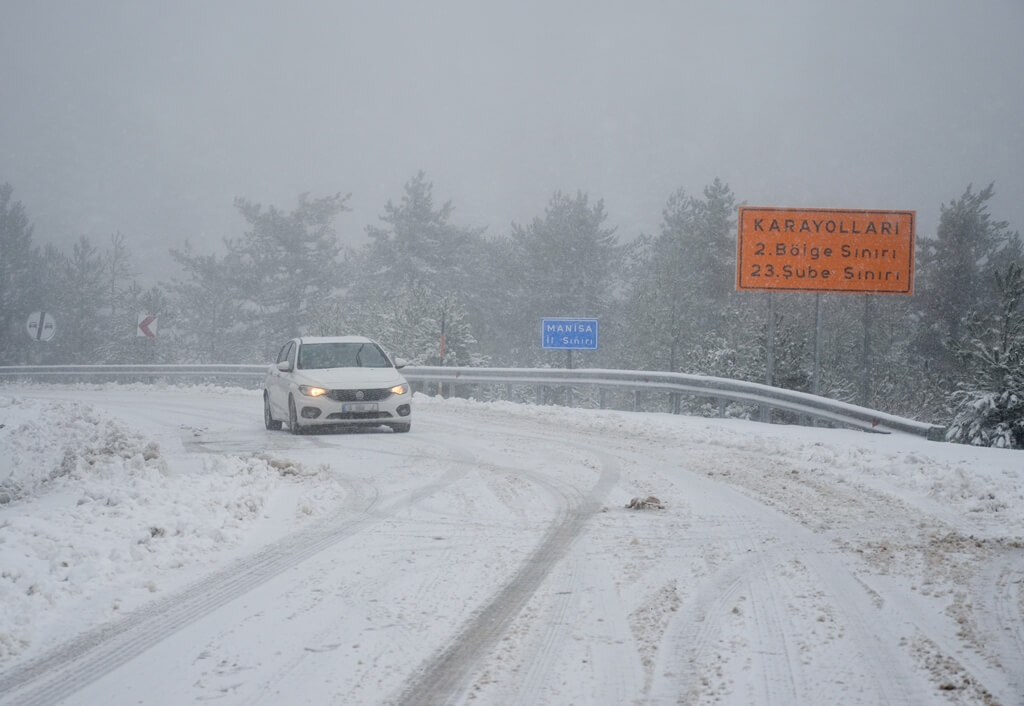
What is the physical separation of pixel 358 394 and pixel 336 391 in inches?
13.5

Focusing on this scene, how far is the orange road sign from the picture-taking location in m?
21.8

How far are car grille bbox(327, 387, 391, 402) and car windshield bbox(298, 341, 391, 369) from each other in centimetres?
108

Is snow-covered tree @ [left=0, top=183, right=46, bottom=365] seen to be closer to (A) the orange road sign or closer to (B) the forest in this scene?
(B) the forest

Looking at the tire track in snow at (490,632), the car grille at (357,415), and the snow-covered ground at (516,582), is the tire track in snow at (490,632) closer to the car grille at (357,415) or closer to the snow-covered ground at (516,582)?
the snow-covered ground at (516,582)

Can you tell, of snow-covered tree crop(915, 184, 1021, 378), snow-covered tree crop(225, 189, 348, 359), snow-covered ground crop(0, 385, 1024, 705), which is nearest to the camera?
snow-covered ground crop(0, 385, 1024, 705)

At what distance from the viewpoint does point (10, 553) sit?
5520mm

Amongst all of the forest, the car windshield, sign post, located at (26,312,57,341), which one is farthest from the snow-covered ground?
the forest

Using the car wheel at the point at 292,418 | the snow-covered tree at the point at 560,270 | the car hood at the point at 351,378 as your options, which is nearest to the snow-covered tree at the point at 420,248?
the snow-covered tree at the point at 560,270

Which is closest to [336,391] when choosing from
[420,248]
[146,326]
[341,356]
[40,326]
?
[341,356]

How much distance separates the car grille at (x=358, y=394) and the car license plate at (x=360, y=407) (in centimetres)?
7

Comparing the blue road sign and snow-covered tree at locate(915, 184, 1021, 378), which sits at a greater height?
snow-covered tree at locate(915, 184, 1021, 378)

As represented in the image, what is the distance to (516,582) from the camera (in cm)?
545

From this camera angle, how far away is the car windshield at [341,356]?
15734 millimetres

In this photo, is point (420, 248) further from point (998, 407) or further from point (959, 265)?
point (998, 407)
